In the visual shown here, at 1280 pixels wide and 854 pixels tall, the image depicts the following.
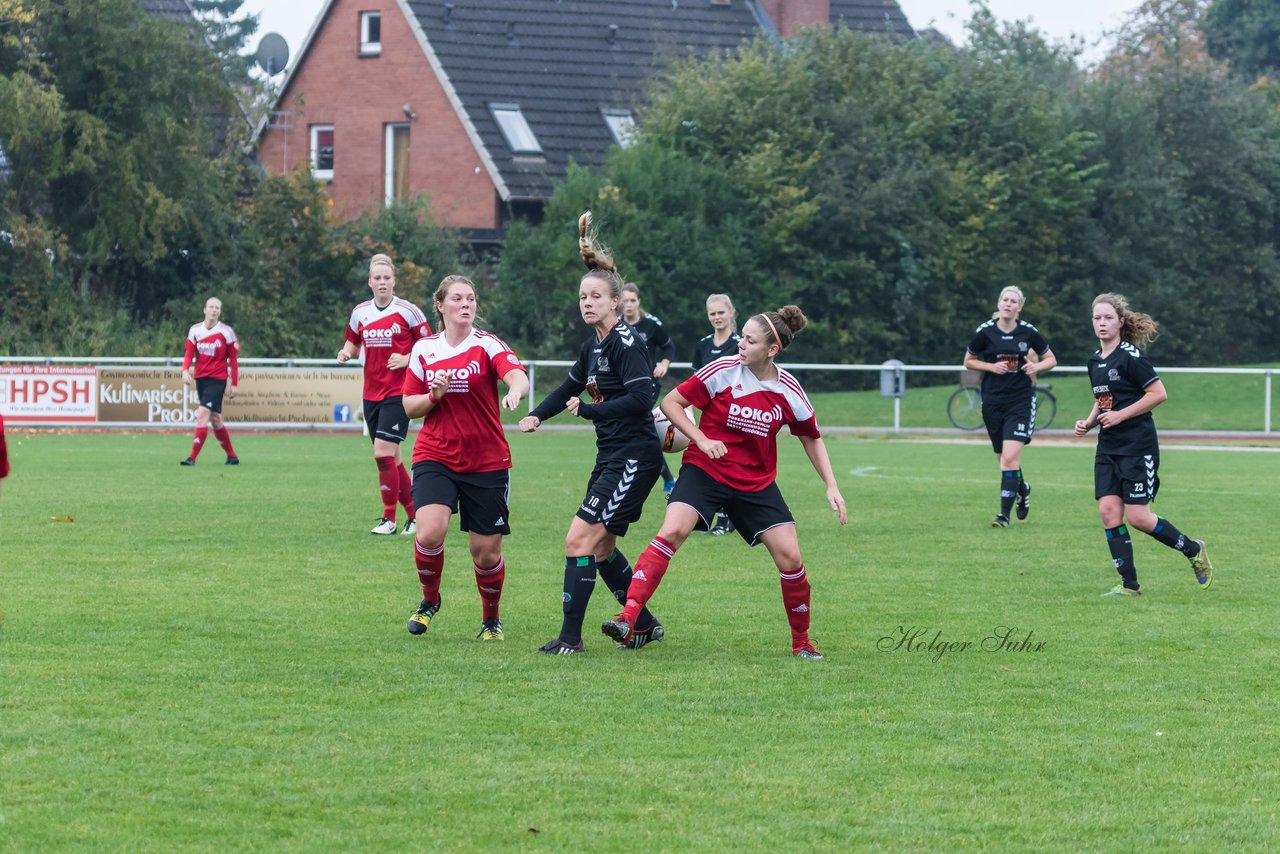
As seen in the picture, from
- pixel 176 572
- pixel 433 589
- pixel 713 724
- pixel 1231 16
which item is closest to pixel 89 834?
pixel 713 724

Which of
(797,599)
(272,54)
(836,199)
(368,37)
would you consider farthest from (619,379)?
(272,54)

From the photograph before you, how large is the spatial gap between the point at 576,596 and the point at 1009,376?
25.8ft

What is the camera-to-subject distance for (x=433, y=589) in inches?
347

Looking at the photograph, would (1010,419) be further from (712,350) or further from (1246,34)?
(1246,34)

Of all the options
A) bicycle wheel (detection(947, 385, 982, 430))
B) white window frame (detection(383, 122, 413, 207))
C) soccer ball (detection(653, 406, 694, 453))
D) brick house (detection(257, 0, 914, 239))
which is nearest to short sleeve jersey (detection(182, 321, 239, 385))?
soccer ball (detection(653, 406, 694, 453))

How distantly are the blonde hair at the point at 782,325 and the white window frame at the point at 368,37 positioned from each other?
35771 millimetres

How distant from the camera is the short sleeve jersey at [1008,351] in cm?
1512

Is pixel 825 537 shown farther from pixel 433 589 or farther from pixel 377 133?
pixel 377 133

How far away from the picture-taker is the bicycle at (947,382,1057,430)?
100.0 ft

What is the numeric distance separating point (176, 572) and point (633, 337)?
391 centimetres

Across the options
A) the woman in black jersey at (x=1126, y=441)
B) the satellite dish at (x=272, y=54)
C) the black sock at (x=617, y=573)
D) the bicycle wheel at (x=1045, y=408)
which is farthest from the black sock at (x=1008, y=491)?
the satellite dish at (x=272, y=54)

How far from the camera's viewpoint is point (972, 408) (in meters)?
30.6

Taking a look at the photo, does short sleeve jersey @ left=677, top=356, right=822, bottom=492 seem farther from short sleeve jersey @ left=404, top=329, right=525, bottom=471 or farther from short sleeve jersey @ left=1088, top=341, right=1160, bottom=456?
short sleeve jersey @ left=1088, top=341, right=1160, bottom=456

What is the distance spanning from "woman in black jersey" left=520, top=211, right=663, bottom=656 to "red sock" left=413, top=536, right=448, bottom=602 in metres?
0.63
